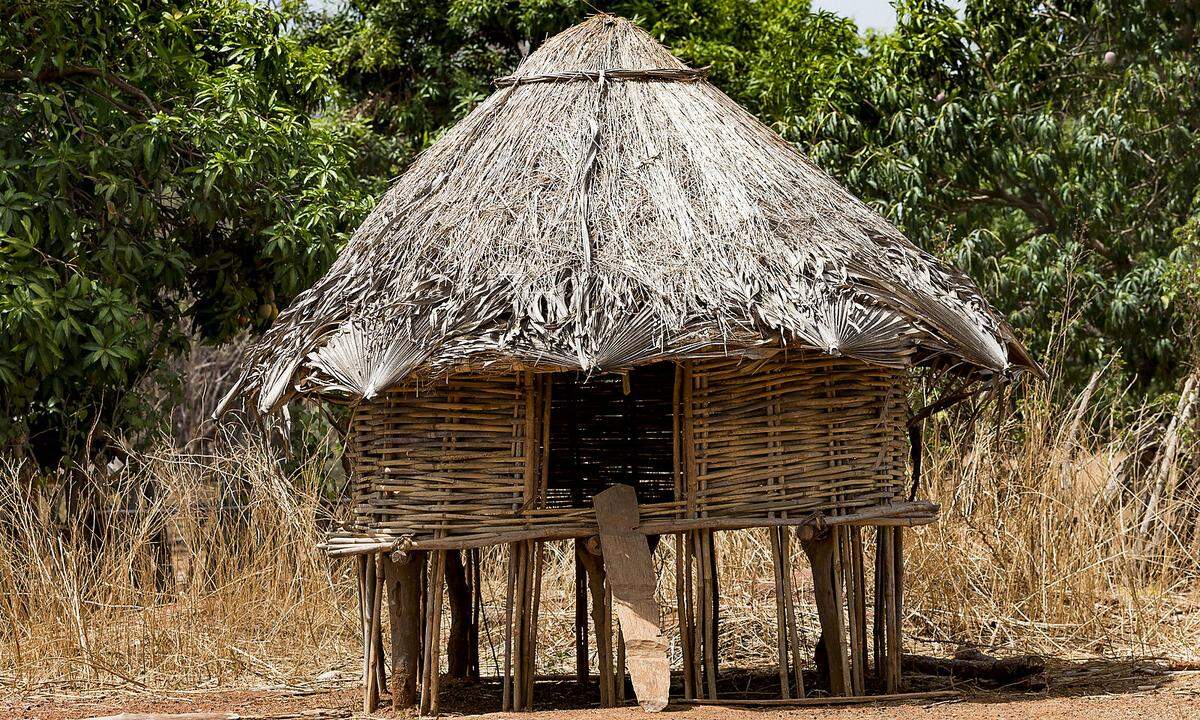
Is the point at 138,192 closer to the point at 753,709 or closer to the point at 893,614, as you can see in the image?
the point at 753,709

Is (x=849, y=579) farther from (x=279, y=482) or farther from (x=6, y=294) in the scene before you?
(x=6, y=294)

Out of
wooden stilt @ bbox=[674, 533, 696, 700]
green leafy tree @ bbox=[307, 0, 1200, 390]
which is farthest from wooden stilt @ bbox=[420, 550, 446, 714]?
green leafy tree @ bbox=[307, 0, 1200, 390]

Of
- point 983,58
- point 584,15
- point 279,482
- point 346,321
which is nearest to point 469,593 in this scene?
point 279,482

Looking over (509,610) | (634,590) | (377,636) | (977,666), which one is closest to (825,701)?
(634,590)

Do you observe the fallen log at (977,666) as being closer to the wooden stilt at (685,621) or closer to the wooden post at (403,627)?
the wooden stilt at (685,621)

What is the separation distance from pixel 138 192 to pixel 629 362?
453 centimetres

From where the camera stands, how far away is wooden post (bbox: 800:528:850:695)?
6.11 meters

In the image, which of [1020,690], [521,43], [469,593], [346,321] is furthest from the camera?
[521,43]

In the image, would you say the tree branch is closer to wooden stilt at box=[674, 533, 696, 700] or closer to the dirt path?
the dirt path

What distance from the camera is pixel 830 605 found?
241 inches

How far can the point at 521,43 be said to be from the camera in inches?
562

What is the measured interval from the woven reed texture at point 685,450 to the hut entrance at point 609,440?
68.5 inches

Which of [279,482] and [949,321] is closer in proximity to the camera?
[949,321]

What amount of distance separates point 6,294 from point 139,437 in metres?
2.51
